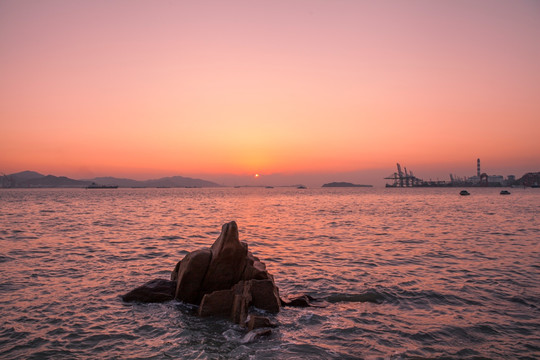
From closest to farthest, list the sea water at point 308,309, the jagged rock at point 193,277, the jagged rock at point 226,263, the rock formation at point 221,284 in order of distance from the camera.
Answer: the sea water at point 308,309 < the rock formation at point 221,284 < the jagged rock at point 226,263 < the jagged rock at point 193,277

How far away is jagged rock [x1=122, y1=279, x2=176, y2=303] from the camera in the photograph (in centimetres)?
1491

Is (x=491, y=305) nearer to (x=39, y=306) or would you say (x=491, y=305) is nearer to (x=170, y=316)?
(x=170, y=316)

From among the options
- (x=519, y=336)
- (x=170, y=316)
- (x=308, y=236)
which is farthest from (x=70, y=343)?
(x=308, y=236)

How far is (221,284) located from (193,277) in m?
1.25

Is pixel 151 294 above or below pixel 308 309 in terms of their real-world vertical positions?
above

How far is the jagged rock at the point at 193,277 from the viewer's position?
1446 cm

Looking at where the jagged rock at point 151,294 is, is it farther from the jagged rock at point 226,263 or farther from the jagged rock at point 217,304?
the jagged rock at point 217,304

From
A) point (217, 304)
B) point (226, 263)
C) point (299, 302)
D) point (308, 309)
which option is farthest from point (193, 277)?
point (308, 309)

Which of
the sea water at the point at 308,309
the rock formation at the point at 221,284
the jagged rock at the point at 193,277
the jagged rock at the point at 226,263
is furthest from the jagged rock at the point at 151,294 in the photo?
the jagged rock at the point at 226,263

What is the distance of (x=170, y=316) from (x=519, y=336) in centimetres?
1218

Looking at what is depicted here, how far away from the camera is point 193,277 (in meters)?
14.5

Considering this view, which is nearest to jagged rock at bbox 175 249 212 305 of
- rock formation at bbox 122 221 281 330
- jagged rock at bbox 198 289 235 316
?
rock formation at bbox 122 221 281 330

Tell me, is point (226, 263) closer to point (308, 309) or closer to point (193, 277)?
point (193, 277)

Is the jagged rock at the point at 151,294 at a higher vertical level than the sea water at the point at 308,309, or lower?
higher
